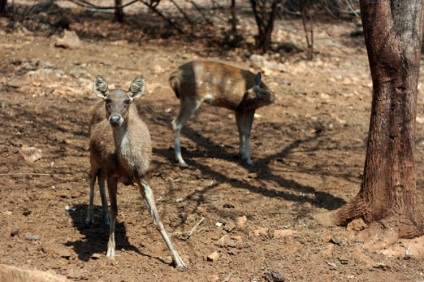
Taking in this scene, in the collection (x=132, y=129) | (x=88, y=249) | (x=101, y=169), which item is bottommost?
(x=88, y=249)

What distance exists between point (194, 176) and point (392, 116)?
8.94 feet

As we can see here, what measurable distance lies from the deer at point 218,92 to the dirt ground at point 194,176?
0.37m

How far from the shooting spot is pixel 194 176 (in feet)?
26.4

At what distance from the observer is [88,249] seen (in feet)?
20.6

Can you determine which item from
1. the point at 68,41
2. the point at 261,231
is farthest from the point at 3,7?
the point at 261,231

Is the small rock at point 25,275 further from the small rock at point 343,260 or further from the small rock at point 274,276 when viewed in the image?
the small rock at point 343,260

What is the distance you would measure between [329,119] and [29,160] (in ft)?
16.1

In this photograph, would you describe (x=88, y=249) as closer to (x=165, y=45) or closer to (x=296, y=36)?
(x=165, y=45)

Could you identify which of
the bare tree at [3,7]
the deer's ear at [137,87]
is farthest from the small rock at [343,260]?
the bare tree at [3,7]

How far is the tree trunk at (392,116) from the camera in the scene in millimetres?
6023

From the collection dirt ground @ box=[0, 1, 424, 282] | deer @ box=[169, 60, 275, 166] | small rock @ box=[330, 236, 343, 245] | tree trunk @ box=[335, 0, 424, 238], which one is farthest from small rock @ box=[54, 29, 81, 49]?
small rock @ box=[330, 236, 343, 245]

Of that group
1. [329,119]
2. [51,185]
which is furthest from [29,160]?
[329,119]

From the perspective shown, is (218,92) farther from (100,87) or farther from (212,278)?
(212,278)

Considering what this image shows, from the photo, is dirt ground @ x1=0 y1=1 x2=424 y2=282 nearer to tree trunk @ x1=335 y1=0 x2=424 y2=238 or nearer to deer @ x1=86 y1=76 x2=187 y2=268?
tree trunk @ x1=335 y1=0 x2=424 y2=238
